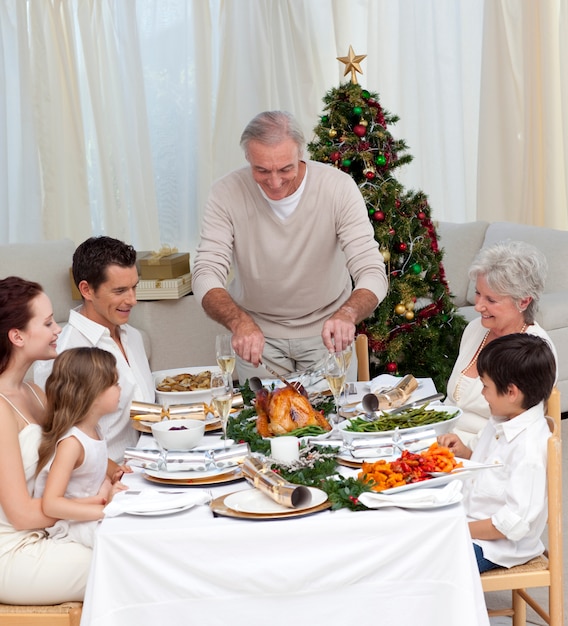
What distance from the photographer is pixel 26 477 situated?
6.86 ft

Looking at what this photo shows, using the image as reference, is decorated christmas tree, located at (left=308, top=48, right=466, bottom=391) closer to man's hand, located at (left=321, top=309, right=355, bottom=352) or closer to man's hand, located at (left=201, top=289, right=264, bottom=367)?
man's hand, located at (left=201, top=289, right=264, bottom=367)

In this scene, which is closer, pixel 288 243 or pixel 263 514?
pixel 263 514

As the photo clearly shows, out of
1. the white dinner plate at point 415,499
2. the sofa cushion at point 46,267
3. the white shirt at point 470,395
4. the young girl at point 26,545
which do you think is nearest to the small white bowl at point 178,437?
the young girl at point 26,545

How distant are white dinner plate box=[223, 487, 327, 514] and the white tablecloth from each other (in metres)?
0.03

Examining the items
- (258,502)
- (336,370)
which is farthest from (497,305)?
(258,502)

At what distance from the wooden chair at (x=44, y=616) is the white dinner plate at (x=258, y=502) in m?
0.45

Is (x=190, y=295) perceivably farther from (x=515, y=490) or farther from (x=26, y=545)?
(x=515, y=490)

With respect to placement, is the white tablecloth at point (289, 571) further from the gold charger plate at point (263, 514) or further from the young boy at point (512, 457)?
the young boy at point (512, 457)

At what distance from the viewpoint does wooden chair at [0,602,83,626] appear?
6.44ft

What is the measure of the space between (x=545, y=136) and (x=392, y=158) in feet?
5.64

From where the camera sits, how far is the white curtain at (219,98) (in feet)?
20.0

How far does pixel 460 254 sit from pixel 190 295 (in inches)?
65.8

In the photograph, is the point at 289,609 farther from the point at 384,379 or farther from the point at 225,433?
the point at 384,379

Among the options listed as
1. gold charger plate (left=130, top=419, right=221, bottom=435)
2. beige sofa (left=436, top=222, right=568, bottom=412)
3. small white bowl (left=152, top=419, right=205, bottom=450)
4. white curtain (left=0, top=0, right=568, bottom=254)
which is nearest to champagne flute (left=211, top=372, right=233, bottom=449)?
small white bowl (left=152, top=419, right=205, bottom=450)
